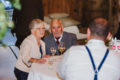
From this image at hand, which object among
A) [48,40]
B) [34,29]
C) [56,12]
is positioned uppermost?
[34,29]

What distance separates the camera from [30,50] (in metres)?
3.09

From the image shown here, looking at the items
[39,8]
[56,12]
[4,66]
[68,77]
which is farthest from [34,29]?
[56,12]

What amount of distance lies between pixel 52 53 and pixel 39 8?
270cm

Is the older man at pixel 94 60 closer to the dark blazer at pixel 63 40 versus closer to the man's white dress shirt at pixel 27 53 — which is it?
the man's white dress shirt at pixel 27 53

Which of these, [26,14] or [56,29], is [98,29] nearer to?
[56,29]

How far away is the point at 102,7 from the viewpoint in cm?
852

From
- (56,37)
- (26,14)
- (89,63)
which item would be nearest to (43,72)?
(89,63)

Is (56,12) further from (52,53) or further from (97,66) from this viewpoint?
(97,66)

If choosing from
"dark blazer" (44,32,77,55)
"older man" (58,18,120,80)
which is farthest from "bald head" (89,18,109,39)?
"dark blazer" (44,32,77,55)

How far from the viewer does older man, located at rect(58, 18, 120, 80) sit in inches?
67.3

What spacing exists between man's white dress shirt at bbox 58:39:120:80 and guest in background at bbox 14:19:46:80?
131cm

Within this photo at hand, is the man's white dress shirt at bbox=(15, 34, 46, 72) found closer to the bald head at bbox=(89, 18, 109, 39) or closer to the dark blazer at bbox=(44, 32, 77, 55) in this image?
the dark blazer at bbox=(44, 32, 77, 55)

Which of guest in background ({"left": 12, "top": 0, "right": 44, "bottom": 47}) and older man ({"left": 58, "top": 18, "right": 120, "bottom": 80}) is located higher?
older man ({"left": 58, "top": 18, "right": 120, "bottom": 80})

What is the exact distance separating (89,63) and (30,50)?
1.49 metres
